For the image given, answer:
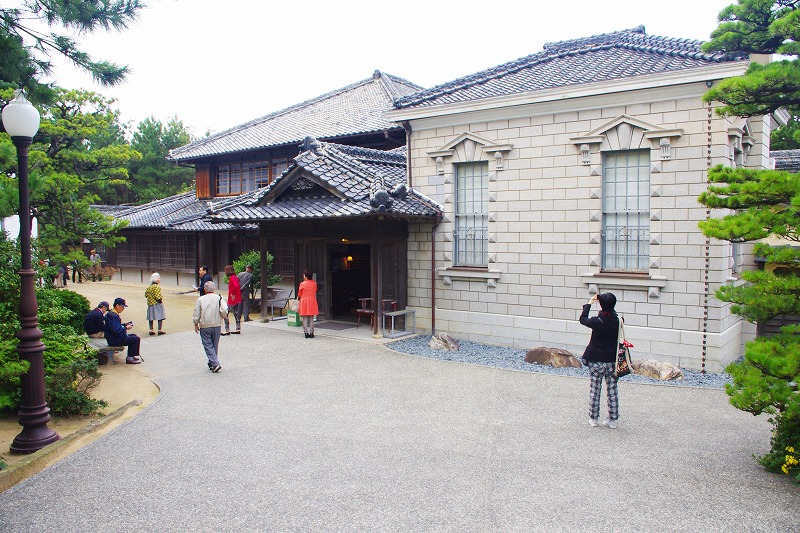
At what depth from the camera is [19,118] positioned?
263 inches

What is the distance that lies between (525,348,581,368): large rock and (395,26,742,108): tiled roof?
18.4ft

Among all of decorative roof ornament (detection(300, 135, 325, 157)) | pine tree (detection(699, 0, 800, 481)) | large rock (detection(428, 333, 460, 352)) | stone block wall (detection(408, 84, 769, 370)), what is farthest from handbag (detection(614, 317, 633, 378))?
decorative roof ornament (detection(300, 135, 325, 157))

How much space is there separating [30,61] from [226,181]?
56.2 feet

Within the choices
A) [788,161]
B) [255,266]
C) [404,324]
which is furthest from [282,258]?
[788,161]

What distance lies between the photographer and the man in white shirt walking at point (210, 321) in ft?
35.7

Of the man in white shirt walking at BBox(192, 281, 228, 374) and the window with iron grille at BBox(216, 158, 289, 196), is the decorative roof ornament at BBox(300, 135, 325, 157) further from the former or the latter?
the window with iron grille at BBox(216, 158, 289, 196)

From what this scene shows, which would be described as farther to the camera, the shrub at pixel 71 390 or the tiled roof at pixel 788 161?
the tiled roof at pixel 788 161

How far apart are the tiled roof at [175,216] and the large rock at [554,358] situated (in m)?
13.7

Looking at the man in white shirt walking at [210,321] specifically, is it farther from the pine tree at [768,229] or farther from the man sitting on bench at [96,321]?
the pine tree at [768,229]

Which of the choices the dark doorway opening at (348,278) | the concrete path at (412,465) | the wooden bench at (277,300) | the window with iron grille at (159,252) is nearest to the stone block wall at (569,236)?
the concrete path at (412,465)

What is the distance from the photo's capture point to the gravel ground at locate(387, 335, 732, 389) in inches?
411

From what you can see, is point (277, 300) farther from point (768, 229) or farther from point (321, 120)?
point (768, 229)

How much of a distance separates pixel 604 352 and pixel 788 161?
12.9 meters

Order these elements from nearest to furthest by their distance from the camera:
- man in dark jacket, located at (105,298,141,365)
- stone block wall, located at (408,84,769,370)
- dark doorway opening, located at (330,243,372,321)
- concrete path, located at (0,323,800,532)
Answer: concrete path, located at (0,323,800,532) → stone block wall, located at (408,84,769,370) → man in dark jacket, located at (105,298,141,365) → dark doorway opening, located at (330,243,372,321)
